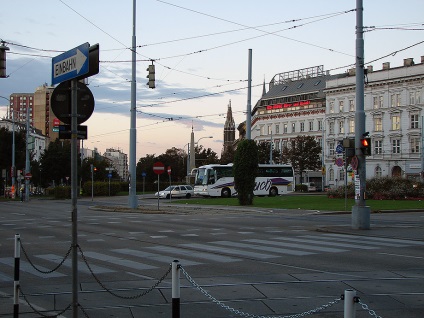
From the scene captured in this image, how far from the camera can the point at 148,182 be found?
10425cm

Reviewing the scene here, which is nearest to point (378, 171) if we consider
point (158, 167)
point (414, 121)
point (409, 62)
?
point (414, 121)

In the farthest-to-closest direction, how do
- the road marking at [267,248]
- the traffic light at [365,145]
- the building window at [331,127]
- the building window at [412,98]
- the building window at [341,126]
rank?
the building window at [331,127] < the building window at [341,126] < the building window at [412,98] < the traffic light at [365,145] < the road marking at [267,248]

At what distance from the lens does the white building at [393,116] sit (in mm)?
84375

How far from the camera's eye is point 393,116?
288 feet

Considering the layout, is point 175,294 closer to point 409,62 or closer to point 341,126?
point 409,62

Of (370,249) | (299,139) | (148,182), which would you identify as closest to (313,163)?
(299,139)

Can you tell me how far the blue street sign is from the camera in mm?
6402

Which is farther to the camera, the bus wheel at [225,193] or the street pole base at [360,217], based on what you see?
the bus wheel at [225,193]

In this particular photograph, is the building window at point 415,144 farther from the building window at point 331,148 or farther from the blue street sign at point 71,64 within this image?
the blue street sign at point 71,64

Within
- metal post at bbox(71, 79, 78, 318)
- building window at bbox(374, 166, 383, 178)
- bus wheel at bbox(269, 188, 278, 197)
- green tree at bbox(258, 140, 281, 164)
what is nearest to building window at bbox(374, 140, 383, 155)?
building window at bbox(374, 166, 383, 178)

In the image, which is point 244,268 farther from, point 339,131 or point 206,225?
point 339,131

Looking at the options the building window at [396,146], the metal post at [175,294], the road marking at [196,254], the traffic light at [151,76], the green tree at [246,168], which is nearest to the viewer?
the metal post at [175,294]

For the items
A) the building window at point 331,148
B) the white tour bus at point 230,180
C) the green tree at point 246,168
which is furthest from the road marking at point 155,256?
the building window at point 331,148

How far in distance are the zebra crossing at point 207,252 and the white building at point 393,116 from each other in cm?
6418
